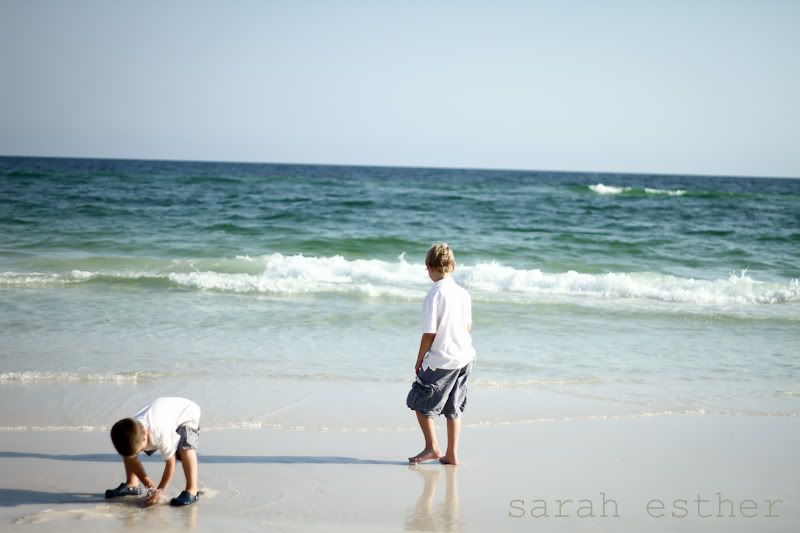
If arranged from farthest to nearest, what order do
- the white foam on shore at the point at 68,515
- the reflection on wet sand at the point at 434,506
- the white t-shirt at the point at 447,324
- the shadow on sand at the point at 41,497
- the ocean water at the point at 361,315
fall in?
the ocean water at the point at 361,315 → the white t-shirt at the point at 447,324 → the shadow on sand at the point at 41,497 → the reflection on wet sand at the point at 434,506 → the white foam on shore at the point at 68,515

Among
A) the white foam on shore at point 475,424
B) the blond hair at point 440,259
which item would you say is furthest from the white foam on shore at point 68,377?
the blond hair at point 440,259

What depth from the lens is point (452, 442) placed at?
461cm

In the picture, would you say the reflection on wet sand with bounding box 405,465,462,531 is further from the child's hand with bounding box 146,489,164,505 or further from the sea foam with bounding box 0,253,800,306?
the sea foam with bounding box 0,253,800,306

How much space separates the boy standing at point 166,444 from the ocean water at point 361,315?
4.68ft

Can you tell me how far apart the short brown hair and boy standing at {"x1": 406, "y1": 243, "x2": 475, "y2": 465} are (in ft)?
5.53

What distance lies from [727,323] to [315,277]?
278 inches

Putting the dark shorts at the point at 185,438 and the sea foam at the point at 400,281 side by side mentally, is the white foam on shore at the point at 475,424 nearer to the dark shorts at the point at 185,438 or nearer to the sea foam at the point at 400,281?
the dark shorts at the point at 185,438

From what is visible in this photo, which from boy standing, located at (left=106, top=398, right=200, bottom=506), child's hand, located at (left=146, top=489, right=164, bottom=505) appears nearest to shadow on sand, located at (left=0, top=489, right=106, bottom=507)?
boy standing, located at (left=106, top=398, right=200, bottom=506)

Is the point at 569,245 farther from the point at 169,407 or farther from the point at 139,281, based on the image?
the point at 169,407

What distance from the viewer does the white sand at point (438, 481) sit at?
12.3 ft

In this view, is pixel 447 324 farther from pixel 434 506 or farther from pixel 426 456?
pixel 434 506

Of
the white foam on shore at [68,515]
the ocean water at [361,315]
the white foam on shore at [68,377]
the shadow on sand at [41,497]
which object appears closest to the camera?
the white foam on shore at [68,515]

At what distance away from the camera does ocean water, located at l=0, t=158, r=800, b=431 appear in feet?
19.7

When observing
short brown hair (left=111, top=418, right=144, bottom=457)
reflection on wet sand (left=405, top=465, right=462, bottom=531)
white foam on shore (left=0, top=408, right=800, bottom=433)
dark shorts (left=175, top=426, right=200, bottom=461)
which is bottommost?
reflection on wet sand (left=405, top=465, right=462, bottom=531)
